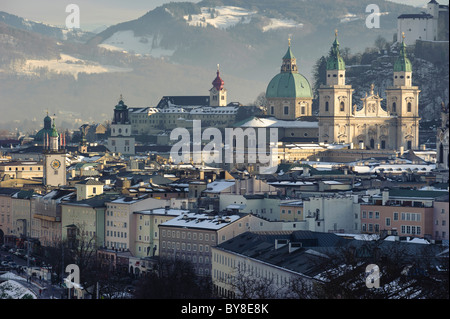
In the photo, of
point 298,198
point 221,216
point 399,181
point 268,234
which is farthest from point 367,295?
point 399,181

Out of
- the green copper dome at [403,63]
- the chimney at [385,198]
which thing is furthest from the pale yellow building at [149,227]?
the green copper dome at [403,63]

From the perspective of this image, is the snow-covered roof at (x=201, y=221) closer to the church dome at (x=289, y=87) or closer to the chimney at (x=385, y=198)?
the chimney at (x=385, y=198)

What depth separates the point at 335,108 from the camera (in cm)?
13375

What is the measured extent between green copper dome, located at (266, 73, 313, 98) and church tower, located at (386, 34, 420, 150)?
15671 millimetres

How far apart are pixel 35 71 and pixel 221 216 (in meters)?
128

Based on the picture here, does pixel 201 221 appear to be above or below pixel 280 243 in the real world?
below

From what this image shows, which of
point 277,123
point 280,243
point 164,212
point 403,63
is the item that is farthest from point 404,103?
point 280,243

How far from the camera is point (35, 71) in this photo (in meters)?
189

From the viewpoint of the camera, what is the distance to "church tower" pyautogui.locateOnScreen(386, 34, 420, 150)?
13450cm

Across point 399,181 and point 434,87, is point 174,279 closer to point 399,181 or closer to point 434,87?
point 399,181

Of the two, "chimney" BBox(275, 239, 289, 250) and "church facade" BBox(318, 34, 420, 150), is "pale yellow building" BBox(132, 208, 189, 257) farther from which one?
"church facade" BBox(318, 34, 420, 150)

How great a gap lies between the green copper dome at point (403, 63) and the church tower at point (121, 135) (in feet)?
90.5

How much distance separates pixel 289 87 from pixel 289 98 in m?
1.24

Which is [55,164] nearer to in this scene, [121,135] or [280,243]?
[280,243]
